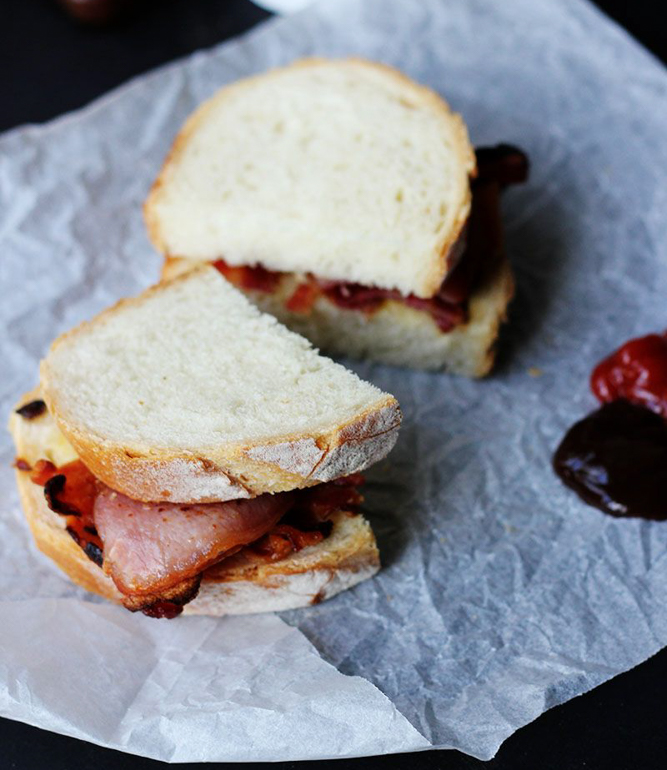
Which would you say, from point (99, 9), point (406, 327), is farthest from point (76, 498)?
point (99, 9)

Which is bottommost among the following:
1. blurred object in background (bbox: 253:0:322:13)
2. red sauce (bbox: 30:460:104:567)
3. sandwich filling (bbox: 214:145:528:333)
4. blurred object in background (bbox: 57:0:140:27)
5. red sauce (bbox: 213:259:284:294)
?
sandwich filling (bbox: 214:145:528:333)

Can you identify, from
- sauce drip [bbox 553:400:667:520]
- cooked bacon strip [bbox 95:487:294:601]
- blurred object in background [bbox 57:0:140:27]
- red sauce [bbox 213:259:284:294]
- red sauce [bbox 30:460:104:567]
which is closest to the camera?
cooked bacon strip [bbox 95:487:294:601]

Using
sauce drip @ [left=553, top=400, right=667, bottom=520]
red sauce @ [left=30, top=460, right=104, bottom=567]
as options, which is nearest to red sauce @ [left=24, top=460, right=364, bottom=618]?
red sauce @ [left=30, top=460, right=104, bottom=567]

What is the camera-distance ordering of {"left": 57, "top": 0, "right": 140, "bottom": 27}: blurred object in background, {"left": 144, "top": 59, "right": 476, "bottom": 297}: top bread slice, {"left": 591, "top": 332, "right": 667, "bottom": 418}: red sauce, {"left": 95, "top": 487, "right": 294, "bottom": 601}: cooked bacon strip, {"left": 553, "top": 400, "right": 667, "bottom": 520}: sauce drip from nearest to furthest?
1. {"left": 95, "top": 487, "right": 294, "bottom": 601}: cooked bacon strip
2. {"left": 553, "top": 400, "right": 667, "bottom": 520}: sauce drip
3. {"left": 591, "top": 332, "right": 667, "bottom": 418}: red sauce
4. {"left": 144, "top": 59, "right": 476, "bottom": 297}: top bread slice
5. {"left": 57, "top": 0, "right": 140, "bottom": 27}: blurred object in background

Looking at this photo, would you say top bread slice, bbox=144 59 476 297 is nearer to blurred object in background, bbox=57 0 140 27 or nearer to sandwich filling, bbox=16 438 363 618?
sandwich filling, bbox=16 438 363 618

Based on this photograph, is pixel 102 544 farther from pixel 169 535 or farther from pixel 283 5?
pixel 283 5

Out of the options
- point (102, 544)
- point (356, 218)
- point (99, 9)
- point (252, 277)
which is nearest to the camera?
point (102, 544)

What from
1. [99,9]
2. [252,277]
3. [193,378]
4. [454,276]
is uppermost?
[99,9]

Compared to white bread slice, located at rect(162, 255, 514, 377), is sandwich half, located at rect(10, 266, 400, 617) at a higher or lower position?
higher

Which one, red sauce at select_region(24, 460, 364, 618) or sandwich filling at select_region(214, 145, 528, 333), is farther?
sandwich filling at select_region(214, 145, 528, 333)
